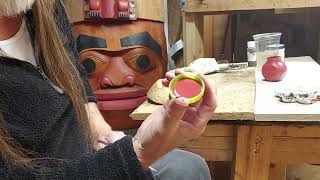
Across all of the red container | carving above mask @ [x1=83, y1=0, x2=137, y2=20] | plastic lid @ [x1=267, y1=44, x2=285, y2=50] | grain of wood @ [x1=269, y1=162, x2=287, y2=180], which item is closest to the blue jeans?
grain of wood @ [x1=269, y1=162, x2=287, y2=180]

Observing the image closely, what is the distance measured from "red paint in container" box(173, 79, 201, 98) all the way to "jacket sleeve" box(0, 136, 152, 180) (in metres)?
0.11

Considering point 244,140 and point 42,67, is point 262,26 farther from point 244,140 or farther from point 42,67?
point 42,67

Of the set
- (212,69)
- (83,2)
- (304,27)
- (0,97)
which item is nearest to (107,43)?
(83,2)

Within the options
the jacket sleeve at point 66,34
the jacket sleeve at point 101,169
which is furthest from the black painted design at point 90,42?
the jacket sleeve at point 101,169

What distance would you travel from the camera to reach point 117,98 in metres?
1.84

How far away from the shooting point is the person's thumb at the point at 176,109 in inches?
21.7

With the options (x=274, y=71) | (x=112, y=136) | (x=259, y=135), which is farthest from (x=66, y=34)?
(x=274, y=71)

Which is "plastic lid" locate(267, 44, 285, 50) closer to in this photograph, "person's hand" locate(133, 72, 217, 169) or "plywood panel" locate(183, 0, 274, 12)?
"plywood panel" locate(183, 0, 274, 12)

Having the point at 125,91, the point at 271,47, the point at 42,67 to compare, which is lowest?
the point at 125,91

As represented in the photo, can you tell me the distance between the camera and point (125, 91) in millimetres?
1839

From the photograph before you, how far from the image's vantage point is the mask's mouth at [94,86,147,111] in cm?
183

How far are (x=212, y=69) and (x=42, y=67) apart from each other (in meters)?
0.81

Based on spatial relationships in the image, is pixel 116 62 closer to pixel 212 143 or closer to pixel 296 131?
pixel 212 143

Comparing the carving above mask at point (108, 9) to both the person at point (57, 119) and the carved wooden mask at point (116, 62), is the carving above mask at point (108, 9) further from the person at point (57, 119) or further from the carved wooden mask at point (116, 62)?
the person at point (57, 119)
